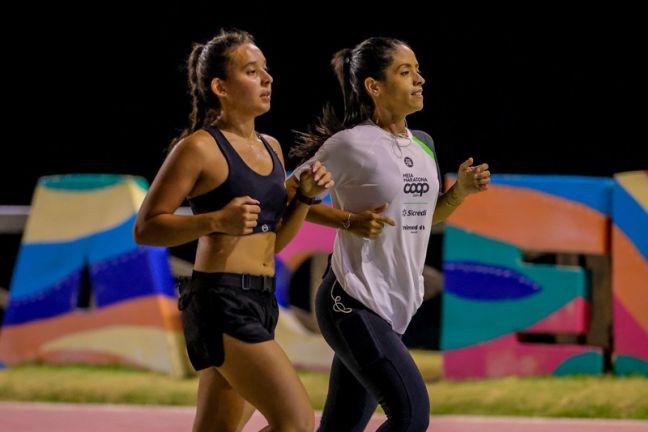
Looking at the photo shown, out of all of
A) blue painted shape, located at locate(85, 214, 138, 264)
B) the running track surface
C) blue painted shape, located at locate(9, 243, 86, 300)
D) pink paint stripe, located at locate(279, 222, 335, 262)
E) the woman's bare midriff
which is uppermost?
the woman's bare midriff

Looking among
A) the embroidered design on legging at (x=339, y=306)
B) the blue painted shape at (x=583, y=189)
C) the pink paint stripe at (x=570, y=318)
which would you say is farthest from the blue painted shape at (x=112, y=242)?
the embroidered design on legging at (x=339, y=306)

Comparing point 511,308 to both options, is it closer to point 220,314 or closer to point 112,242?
point 112,242

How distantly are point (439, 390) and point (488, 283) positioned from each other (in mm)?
717

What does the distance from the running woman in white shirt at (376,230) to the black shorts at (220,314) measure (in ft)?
1.25

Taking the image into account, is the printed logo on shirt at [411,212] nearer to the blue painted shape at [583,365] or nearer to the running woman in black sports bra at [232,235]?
the running woman in black sports bra at [232,235]

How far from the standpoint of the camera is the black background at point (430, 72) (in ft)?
31.8

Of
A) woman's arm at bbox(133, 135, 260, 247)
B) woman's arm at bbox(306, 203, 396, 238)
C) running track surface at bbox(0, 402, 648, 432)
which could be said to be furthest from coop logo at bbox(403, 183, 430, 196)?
running track surface at bbox(0, 402, 648, 432)

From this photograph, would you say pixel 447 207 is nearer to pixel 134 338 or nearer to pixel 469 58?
pixel 134 338

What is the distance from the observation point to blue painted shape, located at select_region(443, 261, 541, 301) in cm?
681

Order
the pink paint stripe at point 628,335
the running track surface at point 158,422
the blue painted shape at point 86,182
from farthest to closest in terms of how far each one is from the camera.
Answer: the blue painted shape at point 86,182 < the pink paint stripe at point 628,335 < the running track surface at point 158,422

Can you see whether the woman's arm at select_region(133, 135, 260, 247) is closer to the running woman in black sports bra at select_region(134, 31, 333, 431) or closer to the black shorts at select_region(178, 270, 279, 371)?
the running woman in black sports bra at select_region(134, 31, 333, 431)

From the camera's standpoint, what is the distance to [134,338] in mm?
7195

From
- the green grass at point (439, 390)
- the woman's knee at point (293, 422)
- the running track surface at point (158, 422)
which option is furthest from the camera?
the green grass at point (439, 390)

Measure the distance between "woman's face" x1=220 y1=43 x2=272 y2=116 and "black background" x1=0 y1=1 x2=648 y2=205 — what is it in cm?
587
